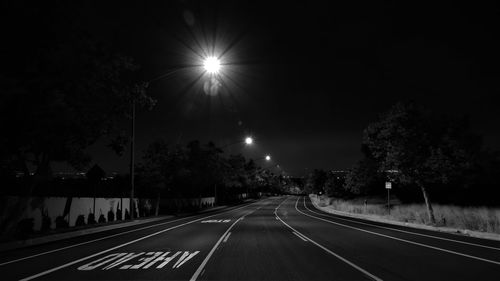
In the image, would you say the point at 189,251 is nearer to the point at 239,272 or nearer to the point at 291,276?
the point at 239,272

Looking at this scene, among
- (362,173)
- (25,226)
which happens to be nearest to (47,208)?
(25,226)

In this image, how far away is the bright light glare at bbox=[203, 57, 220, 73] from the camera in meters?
21.6

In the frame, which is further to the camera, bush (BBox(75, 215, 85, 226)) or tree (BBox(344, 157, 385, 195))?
tree (BBox(344, 157, 385, 195))

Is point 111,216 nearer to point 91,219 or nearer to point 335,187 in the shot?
point 91,219

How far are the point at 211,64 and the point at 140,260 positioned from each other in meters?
12.0

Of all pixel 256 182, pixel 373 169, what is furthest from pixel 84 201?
pixel 256 182

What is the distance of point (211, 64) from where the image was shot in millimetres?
21734

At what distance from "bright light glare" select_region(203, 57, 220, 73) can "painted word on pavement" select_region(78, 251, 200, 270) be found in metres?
10.8

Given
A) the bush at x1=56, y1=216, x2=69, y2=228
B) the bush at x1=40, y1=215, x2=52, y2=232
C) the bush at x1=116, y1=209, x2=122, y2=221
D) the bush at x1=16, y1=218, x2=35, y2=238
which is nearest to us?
the bush at x1=16, y1=218, x2=35, y2=238

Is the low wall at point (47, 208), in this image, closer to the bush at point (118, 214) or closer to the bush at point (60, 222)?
the bush at point (60, 222)

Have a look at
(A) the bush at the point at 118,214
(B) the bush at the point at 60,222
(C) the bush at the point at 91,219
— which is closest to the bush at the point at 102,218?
(C) the bush at the point at 91,219

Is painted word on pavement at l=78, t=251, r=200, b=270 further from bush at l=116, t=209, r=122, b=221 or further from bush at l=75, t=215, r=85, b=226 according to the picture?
bush at l=116, t=209, r=122, b=221

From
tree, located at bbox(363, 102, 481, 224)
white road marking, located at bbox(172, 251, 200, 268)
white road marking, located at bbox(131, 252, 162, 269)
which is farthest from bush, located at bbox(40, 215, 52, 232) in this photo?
tree, located at bbox(363, 102, 481, 224)

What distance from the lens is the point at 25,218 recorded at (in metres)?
21.9
